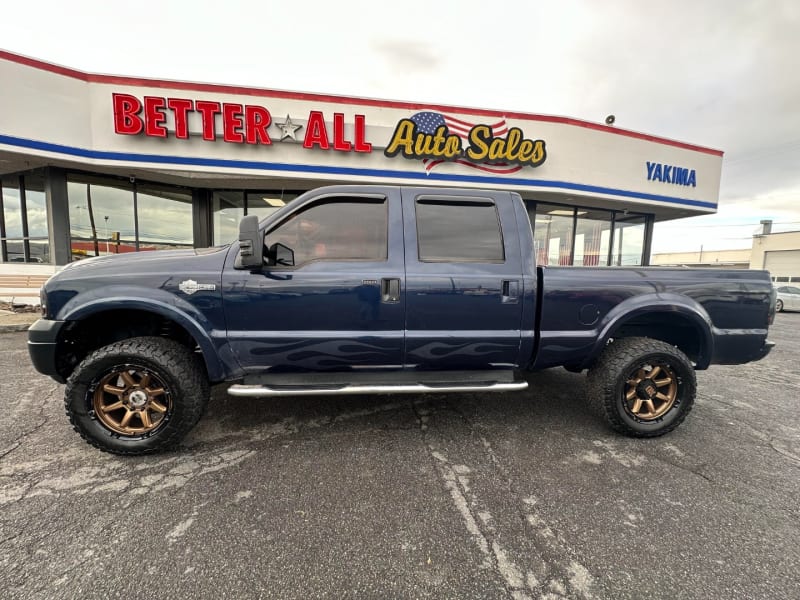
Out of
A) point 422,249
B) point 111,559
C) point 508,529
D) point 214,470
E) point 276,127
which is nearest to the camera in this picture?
point 111,559

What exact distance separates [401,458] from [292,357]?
114 centimetres

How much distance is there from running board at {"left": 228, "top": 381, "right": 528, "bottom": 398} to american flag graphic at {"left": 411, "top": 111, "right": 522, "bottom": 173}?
8038 millimetres

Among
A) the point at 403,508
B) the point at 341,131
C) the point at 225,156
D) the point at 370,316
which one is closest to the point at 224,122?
the point at 225,156

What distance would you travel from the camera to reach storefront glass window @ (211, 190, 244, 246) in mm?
10742

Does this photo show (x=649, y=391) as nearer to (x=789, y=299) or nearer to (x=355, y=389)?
(x=355, y=389)

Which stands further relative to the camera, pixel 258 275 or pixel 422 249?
pixel 422 249

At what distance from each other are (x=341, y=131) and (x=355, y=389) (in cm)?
814

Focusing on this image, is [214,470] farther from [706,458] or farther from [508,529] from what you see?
[706,458]

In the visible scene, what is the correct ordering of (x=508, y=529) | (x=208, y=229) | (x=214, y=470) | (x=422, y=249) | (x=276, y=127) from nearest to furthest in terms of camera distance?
(x=508, y=529) < (x=214, y=470) < (x=422, y=249) < (x=276, y=127) < (x=208, y=229)

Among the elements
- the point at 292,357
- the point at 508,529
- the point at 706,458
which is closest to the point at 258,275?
the point at 292,357

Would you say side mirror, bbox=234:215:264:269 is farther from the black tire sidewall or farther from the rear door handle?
the black tire sidewall

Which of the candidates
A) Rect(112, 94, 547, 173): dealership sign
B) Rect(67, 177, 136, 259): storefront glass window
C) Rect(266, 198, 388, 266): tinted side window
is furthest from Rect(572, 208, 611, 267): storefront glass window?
Rect(67, 177, 136, 259): storefront glass window

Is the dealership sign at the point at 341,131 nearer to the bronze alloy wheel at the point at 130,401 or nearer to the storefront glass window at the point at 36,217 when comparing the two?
the storefront glass window at the point at 36,217

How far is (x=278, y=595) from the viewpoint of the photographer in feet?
5.02
